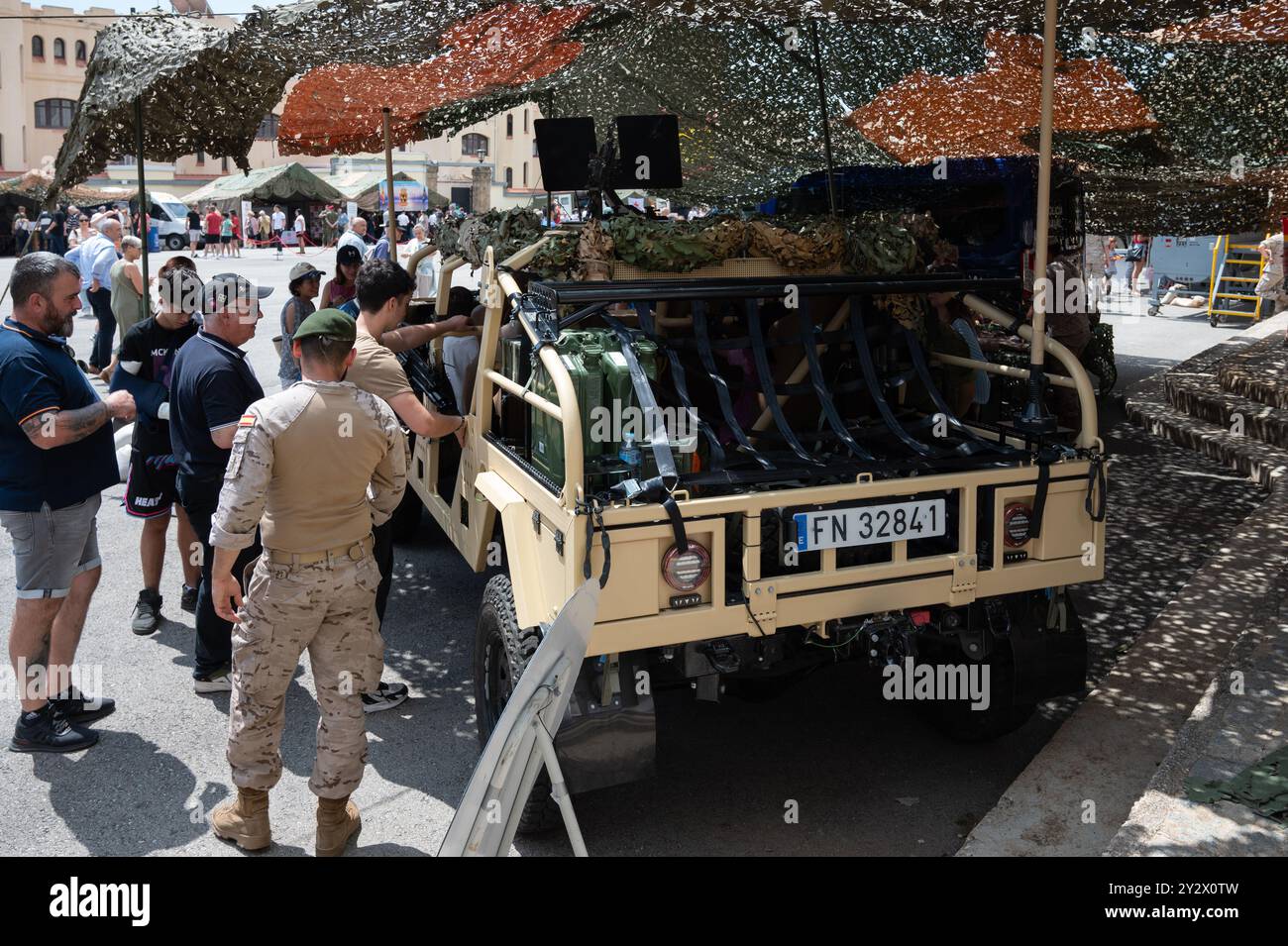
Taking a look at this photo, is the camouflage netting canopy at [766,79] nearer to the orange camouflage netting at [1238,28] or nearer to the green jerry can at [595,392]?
the orange camouflage netting at [1238,28]

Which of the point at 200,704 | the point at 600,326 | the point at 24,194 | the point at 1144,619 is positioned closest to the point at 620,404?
the point at 600,326

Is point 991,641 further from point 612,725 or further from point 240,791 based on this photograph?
point 240,791

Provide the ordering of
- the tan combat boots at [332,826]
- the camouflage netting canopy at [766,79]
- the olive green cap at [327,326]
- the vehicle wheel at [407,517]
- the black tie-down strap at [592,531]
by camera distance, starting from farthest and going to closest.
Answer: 1. the vehicle wheel at [407,517]
2. the camouflage netting canopy at [766,79]
3. the tan combat boots at [332,826]
4. the olive green cap at [327,326]
5. the black tie-down strap at [592,531]

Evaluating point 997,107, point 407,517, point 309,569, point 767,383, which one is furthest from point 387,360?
point 997,107

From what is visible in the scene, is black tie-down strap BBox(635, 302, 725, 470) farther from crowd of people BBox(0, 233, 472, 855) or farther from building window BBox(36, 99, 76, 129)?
building window BBox(36, 99, 76, 129)

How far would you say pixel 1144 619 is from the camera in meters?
6.52

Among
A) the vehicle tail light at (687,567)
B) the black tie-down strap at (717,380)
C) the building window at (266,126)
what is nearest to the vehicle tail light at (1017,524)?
the black tie-down strap at (717,380)

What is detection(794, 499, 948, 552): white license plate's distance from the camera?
13.3 ft

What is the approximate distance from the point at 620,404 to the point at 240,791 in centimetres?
202

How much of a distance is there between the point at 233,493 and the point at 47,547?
1.57 meters

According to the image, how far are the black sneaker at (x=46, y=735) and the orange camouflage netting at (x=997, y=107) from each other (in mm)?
6183

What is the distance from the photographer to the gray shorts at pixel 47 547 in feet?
15.8

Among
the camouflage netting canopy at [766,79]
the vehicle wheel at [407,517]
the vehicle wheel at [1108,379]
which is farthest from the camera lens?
the vehicle wheel at [1108,379]

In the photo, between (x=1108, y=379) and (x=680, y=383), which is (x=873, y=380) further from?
(x=1108, y=379)
